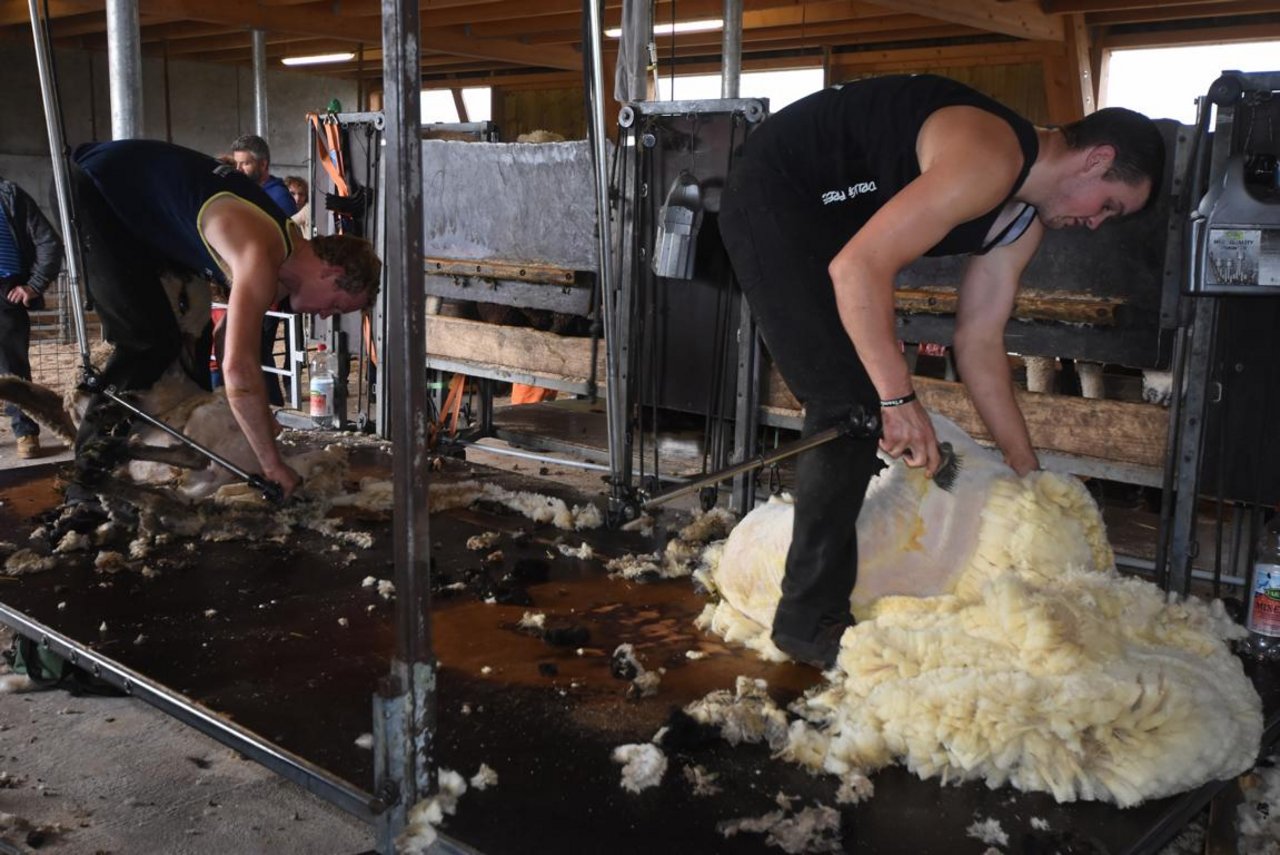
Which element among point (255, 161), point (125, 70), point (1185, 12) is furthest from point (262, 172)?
point (1185, 12)

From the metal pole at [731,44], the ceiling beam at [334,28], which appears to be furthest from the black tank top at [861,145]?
→ the ceiling beam at [334,28]

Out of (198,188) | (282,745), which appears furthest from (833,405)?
(198,188)

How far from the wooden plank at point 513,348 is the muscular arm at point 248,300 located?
5.59 feet

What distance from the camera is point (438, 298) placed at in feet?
19.8

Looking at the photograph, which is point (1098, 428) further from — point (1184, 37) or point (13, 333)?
point (1184, 37)

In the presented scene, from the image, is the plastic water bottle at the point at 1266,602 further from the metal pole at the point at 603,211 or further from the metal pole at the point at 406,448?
the metal pole at the point at 406,448

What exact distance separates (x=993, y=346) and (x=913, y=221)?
0.95 meters

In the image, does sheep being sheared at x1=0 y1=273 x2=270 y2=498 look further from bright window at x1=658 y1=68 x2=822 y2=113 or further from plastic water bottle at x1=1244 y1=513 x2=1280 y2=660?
bright window at x1=658 y1=68 x2=822 y2=113

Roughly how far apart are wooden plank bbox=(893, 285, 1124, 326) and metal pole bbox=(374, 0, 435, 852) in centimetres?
212

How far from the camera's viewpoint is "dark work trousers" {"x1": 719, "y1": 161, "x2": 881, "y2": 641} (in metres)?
2.63

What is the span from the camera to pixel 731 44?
374 inches

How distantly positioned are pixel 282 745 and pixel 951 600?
1542 millimetres

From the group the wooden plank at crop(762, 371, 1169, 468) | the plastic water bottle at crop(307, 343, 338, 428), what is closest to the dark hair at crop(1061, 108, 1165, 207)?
the wooden plank at crop(762, 371, 1169, 468)

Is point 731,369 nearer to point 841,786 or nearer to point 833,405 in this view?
point 833,405
